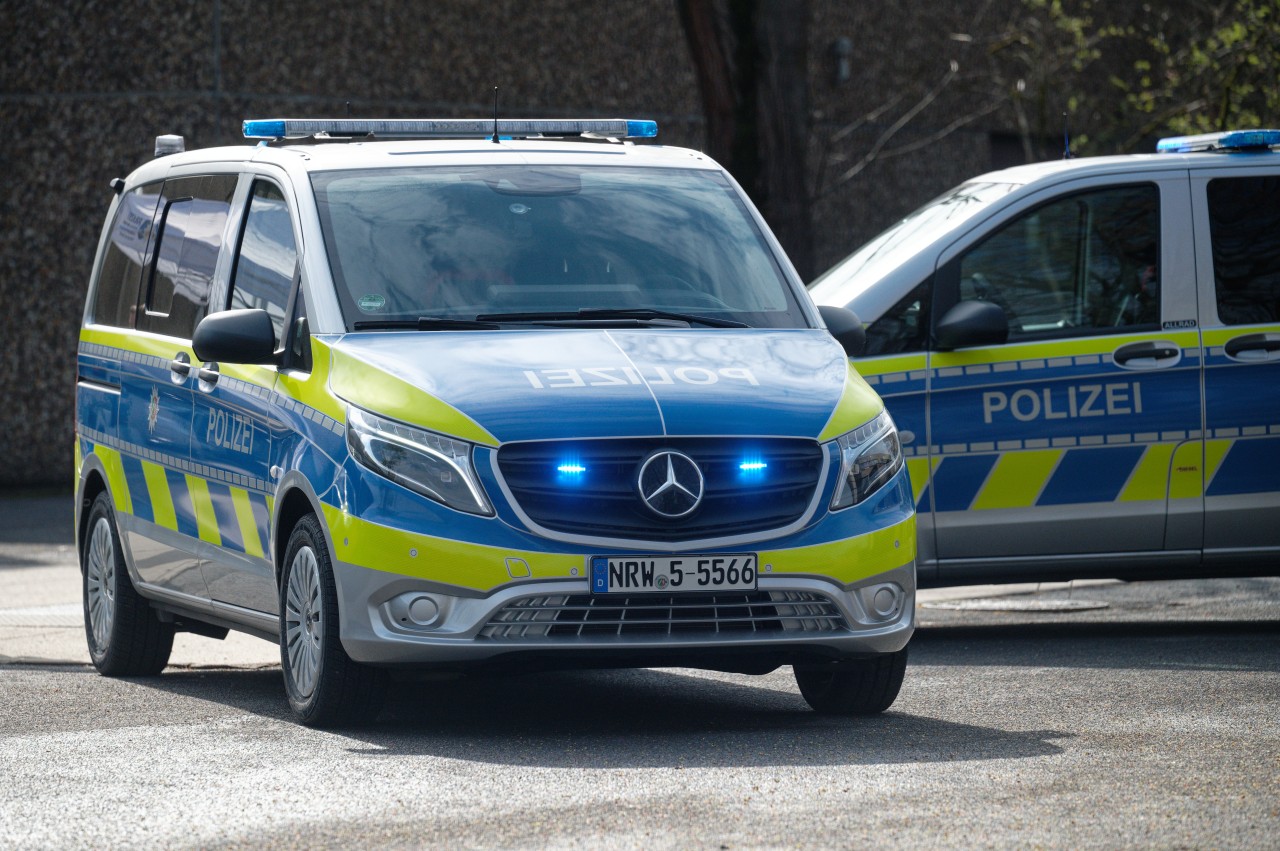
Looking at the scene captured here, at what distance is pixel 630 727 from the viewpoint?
7.10 meters

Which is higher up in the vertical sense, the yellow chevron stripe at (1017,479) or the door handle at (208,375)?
the door handle at (208,375)

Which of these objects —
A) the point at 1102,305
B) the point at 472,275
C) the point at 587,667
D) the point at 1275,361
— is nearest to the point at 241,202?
the point at 472,275

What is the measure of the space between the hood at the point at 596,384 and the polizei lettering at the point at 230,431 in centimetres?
70

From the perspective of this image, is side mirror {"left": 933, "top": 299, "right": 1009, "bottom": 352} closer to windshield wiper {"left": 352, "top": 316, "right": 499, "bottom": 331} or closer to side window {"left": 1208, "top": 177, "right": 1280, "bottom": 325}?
side window {"left": 1208, "top": 177, "right": 1280, "bottom": 325}

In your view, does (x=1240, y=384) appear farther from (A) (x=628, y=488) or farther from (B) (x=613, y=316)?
(A) (x=628, y=488)

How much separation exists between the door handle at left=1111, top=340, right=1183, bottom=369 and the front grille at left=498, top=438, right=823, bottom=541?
3141mm

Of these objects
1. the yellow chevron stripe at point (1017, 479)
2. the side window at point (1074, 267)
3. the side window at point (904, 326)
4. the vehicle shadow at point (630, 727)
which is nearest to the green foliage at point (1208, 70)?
the side window at point (1074, 267)

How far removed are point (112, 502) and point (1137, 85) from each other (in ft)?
57.8

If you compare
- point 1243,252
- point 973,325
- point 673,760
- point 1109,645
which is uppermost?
point 1243,252

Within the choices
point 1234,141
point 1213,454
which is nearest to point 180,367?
point 1213,454

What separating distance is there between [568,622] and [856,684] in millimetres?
1206

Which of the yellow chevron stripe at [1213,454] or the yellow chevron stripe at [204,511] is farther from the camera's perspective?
the yellow chevron stripe at [1213,454]

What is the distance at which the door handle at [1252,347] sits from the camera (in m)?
9.42

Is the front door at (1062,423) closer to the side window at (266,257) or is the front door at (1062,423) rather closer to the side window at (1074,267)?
the side window at (1074,267)
